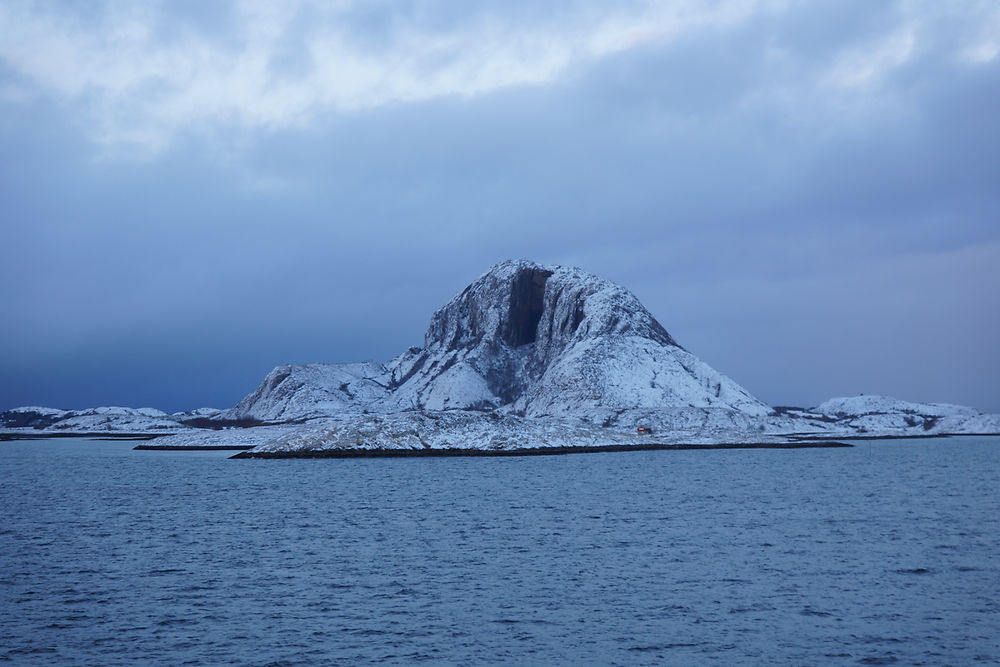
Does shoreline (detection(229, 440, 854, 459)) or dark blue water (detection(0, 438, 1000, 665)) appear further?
shoreline (detection(229, 440, 854, 459))

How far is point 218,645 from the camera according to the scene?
2162cm

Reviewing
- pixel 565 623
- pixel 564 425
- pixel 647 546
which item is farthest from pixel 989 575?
pixel 564 425

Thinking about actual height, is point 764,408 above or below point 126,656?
above

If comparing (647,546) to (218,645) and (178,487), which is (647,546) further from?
Answer: (178,487)

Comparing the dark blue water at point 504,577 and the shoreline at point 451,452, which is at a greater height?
the shoreline at point 451,452

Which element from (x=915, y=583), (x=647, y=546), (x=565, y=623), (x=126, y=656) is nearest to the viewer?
(x=126, y=656)

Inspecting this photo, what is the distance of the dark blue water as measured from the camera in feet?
70.6

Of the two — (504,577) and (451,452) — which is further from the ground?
(451,452)

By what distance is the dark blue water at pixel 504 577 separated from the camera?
21.5m

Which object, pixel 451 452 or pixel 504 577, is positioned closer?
pixel 504 577

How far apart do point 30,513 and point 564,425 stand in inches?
4039

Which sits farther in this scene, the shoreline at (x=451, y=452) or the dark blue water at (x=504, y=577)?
the shoreline at (x=451, y=452)

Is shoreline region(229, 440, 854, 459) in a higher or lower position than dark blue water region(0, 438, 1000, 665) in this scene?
higher

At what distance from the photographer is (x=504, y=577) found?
3064 centimetres
